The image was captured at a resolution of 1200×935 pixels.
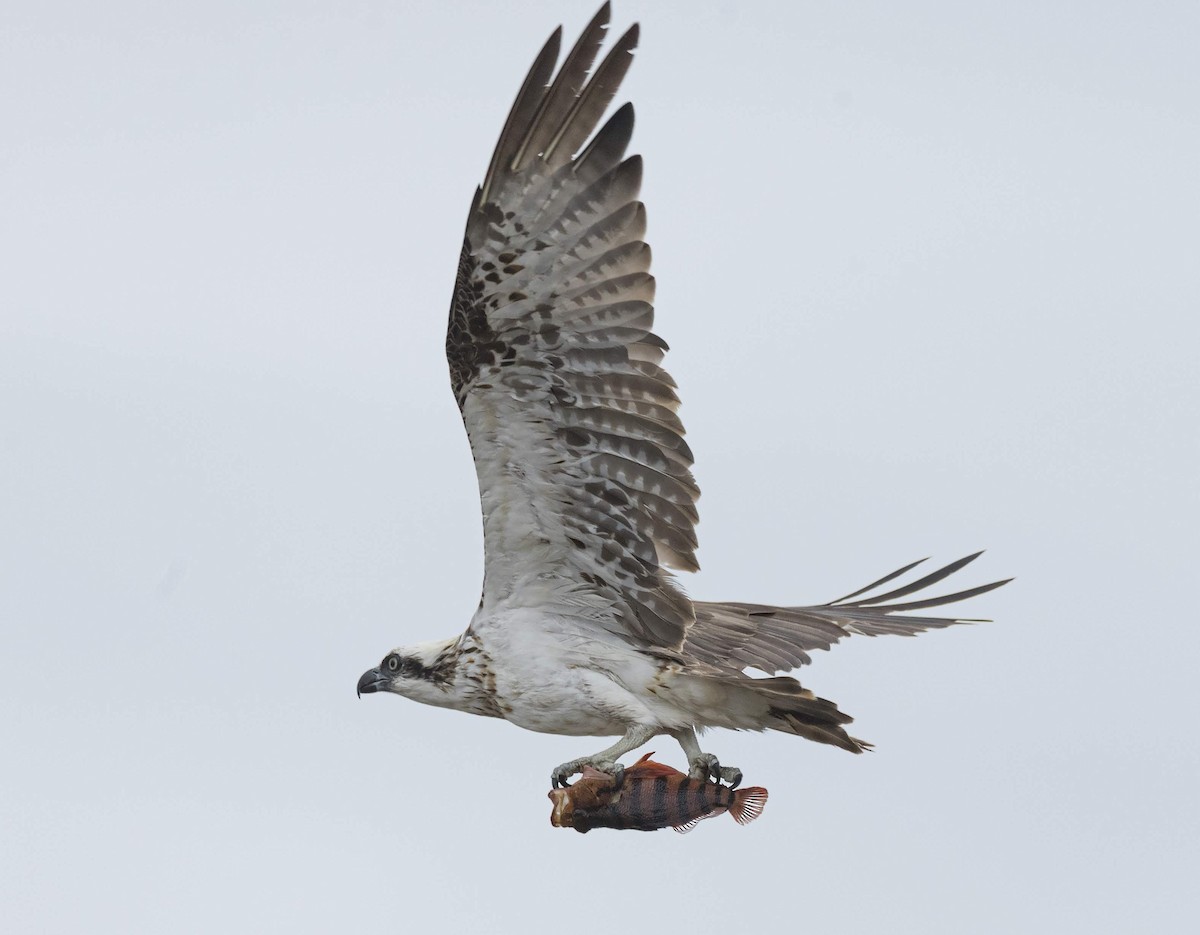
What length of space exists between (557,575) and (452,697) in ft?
3.09

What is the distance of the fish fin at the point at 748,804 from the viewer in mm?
11234

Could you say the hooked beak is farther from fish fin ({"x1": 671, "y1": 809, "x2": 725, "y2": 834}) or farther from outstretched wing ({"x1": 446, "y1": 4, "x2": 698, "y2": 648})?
fish fin ({"x1": 671, "y1": 809, "x2": 725, "y2": 834})

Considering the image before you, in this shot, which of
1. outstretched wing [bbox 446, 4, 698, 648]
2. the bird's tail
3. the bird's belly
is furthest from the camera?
the bird's belly

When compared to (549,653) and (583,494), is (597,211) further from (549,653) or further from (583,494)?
(549,653)

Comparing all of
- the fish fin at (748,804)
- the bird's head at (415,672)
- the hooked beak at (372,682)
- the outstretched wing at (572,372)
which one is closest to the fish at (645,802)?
the fish fin at (748,804)

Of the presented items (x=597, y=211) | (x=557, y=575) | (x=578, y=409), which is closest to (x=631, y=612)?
(x=557, y=575)

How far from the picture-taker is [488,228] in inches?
432

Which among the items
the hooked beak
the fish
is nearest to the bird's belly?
the fish

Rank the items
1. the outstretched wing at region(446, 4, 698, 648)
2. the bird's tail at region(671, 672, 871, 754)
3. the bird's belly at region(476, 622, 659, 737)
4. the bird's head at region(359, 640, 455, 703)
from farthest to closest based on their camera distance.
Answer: the bird's head at region(359, 640, 455, 703) < the bird's belly at region(476, 622, 659, 737) < the bird's tail at region(671, 672, 871, 754) < the outstretched wing at region(446, 4, 698, 648)

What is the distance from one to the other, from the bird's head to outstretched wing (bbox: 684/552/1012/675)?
134cm

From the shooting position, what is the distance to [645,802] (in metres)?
11.2

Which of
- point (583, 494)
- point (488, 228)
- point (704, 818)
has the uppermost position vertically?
point (488, 228)

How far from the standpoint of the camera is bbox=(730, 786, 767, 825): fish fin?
1123 cm

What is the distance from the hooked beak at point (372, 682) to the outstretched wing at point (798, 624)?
1747 millimetres
